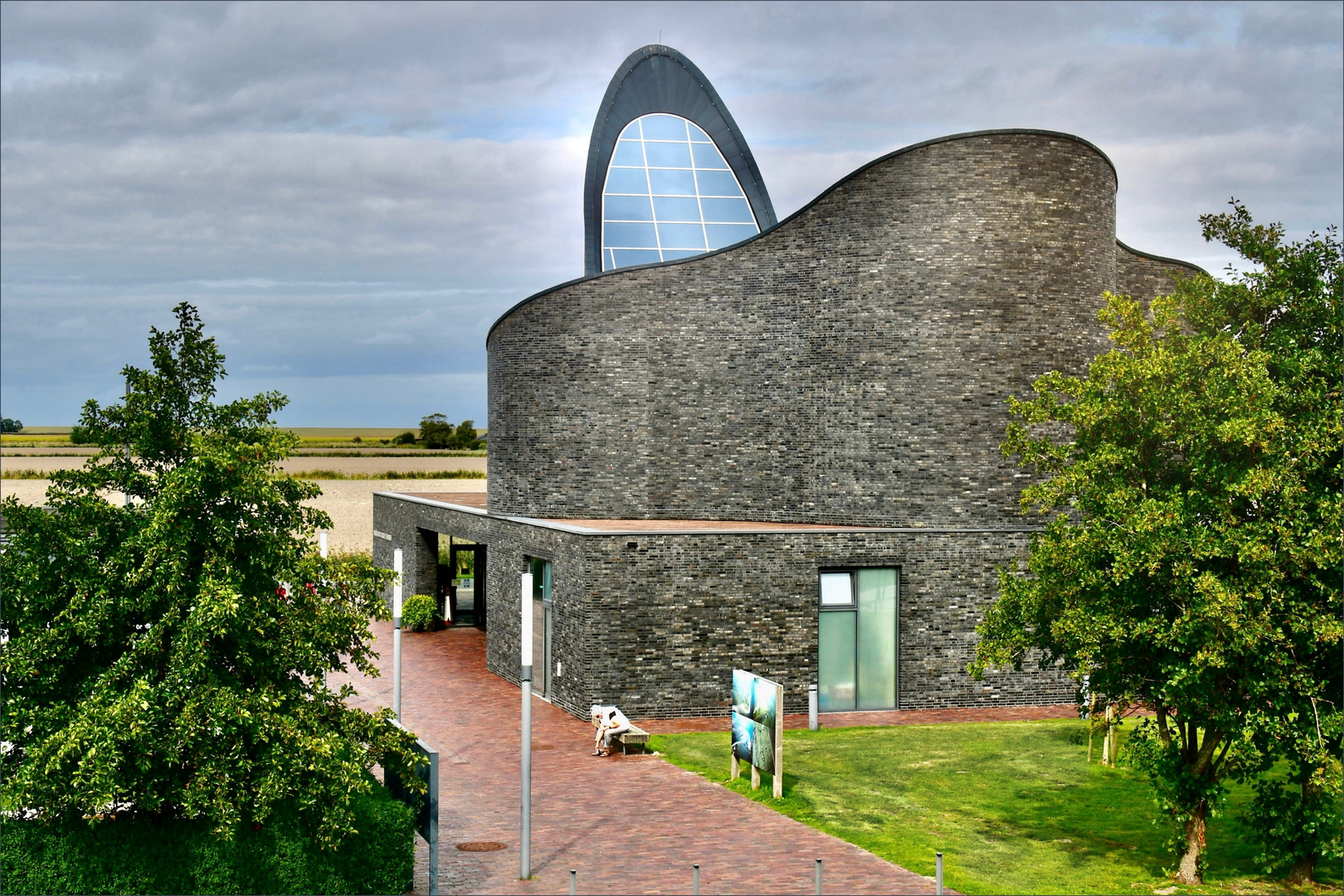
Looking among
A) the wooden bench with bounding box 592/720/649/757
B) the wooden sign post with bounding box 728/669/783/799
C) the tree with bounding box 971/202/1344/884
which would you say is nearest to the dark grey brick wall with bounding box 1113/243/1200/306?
the tree with bounding box 971/202/1344/884

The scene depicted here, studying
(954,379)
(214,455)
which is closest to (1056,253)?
(954,379)

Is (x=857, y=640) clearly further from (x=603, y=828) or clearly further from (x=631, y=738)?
(x=603, y=828)

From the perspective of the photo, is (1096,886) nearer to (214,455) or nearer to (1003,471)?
(214,455)

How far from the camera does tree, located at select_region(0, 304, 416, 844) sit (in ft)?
36.7

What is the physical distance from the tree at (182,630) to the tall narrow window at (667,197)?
27.7m

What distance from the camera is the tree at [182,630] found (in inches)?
440

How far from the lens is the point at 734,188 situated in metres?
42.6

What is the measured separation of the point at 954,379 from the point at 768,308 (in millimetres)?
4390

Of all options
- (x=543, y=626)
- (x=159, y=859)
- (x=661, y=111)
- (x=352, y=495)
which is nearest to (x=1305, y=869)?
(x=159, y=859)

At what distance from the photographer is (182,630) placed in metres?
11.5

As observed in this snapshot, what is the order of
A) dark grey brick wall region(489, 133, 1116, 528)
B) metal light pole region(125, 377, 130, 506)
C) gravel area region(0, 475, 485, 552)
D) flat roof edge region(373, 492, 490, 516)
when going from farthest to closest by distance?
gravel area region(0, 475, 485, 552)
flat roof edge region(373, 492, 490, 516)
dark grey brick wall region(489, 133, 1116, 528)
metal light pole region(125, 377, 130, 506)

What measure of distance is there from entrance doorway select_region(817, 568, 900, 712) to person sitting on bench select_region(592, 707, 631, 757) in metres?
5.09

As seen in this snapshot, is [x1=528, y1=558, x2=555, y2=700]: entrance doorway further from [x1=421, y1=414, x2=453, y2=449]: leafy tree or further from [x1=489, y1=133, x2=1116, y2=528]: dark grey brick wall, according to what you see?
[x1=421, y1=414, x2=453, y2=449]: leafy tree

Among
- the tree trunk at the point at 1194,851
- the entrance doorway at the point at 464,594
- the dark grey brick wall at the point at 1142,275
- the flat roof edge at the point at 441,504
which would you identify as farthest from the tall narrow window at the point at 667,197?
the tree trunk at the point at 1194,851
